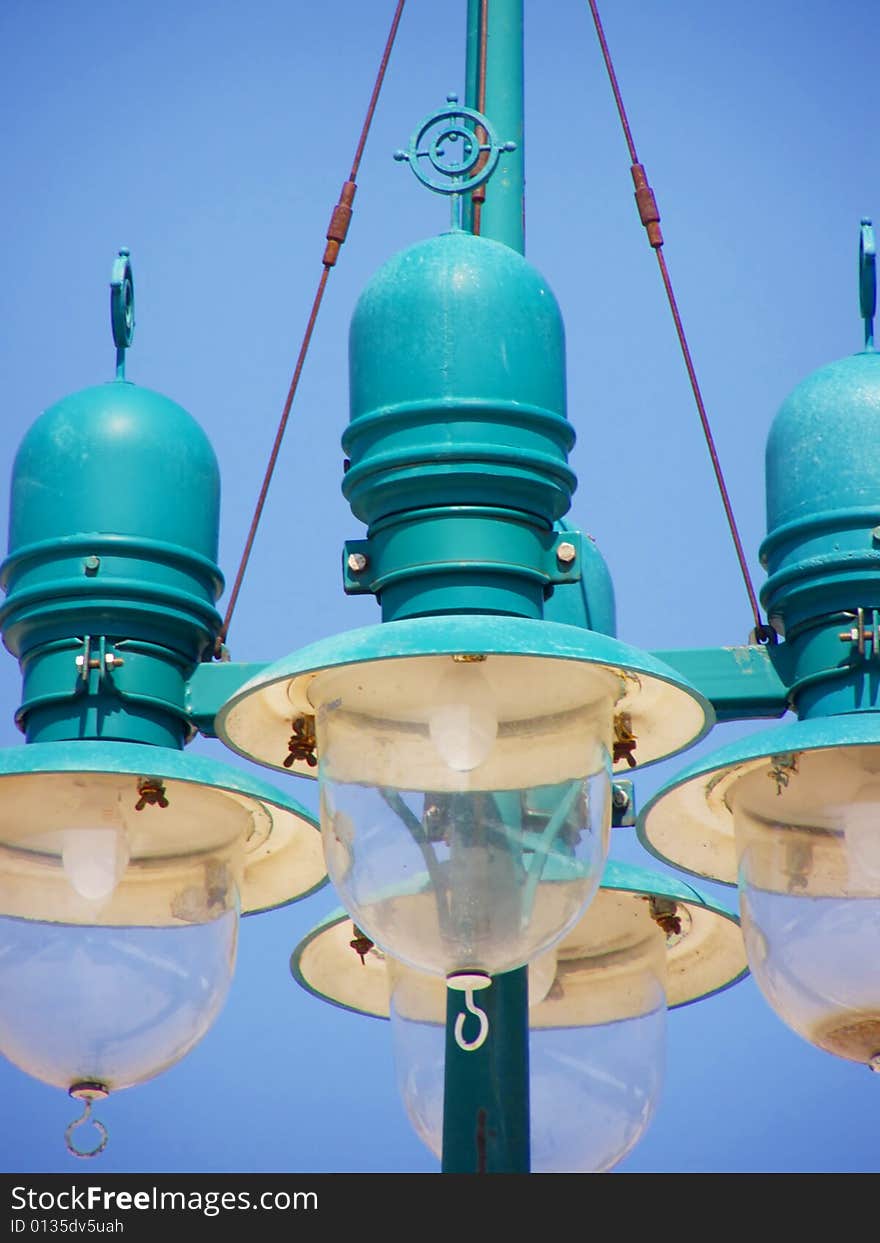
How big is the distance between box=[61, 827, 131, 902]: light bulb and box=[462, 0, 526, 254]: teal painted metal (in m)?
1.60

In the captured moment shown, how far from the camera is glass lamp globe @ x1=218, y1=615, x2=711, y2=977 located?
143 inches

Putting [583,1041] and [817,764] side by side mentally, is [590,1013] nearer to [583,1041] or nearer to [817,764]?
[583,1041]

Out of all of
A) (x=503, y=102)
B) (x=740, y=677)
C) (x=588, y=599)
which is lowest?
(x=740, y=677)

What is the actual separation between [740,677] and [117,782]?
1185 millimetres

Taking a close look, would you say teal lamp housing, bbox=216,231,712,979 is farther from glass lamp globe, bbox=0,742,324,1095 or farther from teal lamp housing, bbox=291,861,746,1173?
teal lamp housing, bbox=291,861,746,1173

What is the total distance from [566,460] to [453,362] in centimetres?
28

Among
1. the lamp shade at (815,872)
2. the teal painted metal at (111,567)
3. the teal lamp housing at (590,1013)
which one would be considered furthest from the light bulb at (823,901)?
the teal painted metal at (111,567)

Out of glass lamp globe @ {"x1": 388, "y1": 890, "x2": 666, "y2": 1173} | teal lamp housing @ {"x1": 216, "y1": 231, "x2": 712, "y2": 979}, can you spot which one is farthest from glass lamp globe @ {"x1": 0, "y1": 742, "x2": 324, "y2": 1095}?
glass lamp globe @ {"x1": 388, "y1": 890, "x2": 666, "y2": 1173}

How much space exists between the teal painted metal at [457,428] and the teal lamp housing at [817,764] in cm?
49

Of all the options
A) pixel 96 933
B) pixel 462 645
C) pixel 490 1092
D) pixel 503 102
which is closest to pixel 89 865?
pixel 96 933

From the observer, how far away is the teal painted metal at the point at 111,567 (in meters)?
4.29

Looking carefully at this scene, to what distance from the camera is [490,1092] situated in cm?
413

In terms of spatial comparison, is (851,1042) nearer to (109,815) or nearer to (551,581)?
(551,581)

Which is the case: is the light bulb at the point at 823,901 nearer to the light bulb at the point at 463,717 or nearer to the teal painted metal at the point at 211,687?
the light bulb at the point at 463,717
